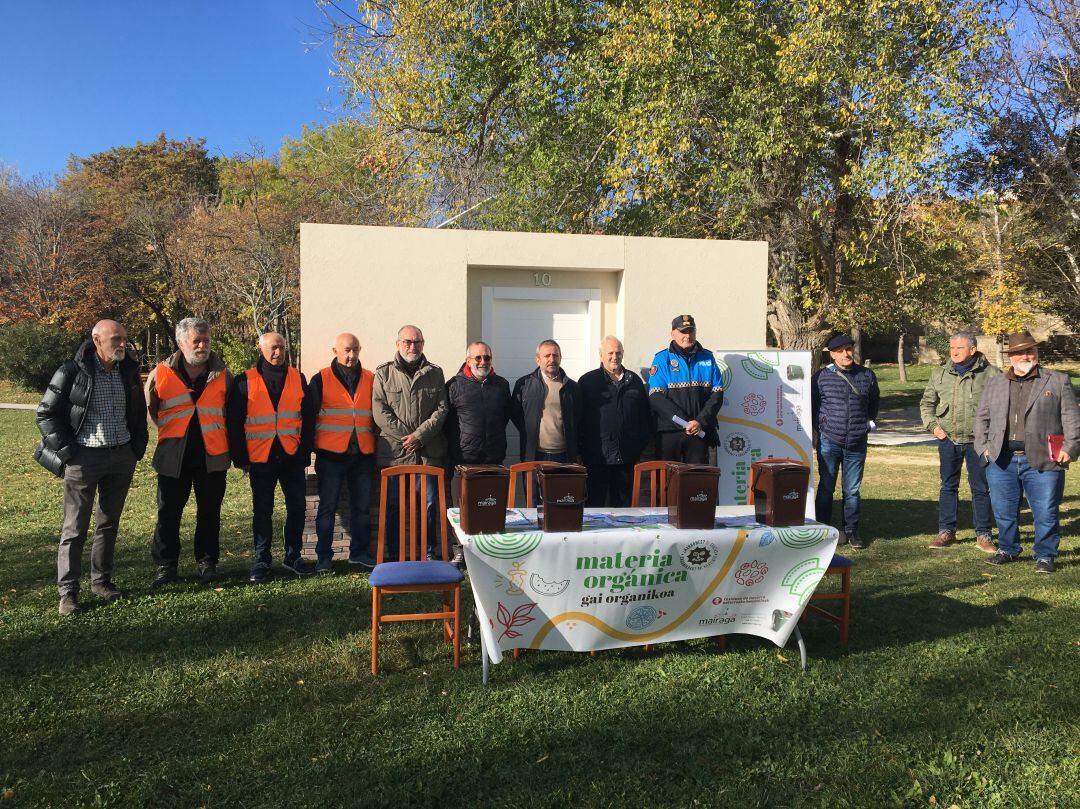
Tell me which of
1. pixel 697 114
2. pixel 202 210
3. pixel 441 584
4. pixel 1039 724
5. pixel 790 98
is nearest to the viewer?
pixel 1039 724

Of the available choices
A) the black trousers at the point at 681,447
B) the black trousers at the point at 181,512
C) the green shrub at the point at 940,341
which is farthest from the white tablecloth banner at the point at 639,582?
the green shrub at the point at 940,341

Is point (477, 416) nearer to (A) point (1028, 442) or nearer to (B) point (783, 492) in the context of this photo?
(B) point (783, 492)

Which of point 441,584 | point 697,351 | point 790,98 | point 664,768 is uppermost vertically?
point 790,98

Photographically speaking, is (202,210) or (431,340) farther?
(202,210)

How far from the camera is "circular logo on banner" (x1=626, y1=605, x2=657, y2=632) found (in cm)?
392

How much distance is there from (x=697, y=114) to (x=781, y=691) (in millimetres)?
11379

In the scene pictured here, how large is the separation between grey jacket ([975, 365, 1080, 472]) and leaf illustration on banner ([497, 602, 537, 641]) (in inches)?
179

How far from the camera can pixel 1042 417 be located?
606 cm

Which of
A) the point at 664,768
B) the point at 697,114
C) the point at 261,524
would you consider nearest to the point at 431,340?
the point at 261,524

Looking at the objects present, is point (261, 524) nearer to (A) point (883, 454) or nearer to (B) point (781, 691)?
(B) point (781, 691)

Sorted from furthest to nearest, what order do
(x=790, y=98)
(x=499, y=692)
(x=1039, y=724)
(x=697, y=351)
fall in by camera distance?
(x=790, y=98) → (x=697, y=351) → (x=499, y=692) → (x=1039, y=724)

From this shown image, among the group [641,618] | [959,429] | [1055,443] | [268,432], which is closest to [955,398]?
A: [959,429]

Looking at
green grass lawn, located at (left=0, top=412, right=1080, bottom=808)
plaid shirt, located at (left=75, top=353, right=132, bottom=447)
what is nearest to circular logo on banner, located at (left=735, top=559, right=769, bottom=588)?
green grass lawn, located at (left=0, top=412, right=1080, bottom=808)

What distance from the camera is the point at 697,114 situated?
1312 centimetres
